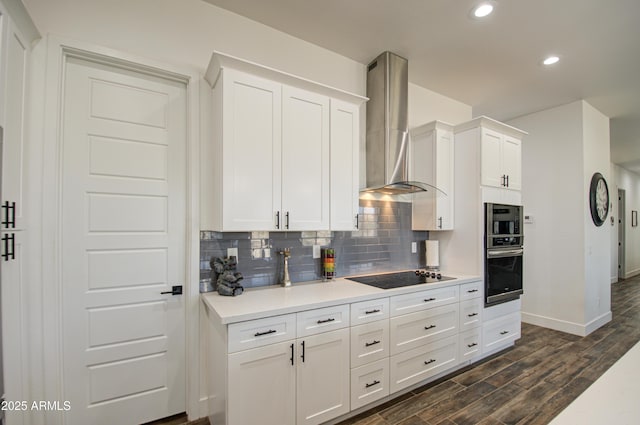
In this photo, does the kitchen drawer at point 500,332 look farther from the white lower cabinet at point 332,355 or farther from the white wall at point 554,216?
the white wall at point 554,216

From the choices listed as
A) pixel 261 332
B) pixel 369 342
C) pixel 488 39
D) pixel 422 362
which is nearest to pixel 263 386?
pixel 261 332

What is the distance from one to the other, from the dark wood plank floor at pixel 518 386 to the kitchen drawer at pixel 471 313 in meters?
0.45

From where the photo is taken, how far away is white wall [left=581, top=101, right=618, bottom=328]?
389 centimetres

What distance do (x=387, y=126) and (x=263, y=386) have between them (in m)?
2.43

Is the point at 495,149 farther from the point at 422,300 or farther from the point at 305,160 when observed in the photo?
the point at 305,160

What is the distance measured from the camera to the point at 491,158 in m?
3.15

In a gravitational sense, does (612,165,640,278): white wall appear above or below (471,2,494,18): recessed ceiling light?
below

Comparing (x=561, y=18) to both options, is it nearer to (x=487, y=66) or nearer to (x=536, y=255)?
(x=487, y=66)

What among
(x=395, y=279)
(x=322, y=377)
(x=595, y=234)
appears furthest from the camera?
(x=595, y=234)

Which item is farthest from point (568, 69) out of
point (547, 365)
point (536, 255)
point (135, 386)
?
point (135, 386)

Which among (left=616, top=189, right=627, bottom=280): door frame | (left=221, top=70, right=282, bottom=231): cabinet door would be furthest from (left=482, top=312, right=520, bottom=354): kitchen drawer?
(left=616, top=189, right=627, bottom=280): door frame

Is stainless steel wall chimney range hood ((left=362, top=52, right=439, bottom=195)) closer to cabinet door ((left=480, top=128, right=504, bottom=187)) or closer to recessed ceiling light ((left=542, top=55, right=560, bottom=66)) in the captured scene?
cabinet door ((left=480, top=128, right=504, bottom=187))

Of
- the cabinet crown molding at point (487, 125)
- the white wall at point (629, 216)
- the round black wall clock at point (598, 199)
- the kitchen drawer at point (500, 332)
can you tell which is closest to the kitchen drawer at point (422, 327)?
the kitchen drawer at point (500, 332)

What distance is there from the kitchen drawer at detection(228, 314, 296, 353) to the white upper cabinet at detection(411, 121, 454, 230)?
2041 millimetres
